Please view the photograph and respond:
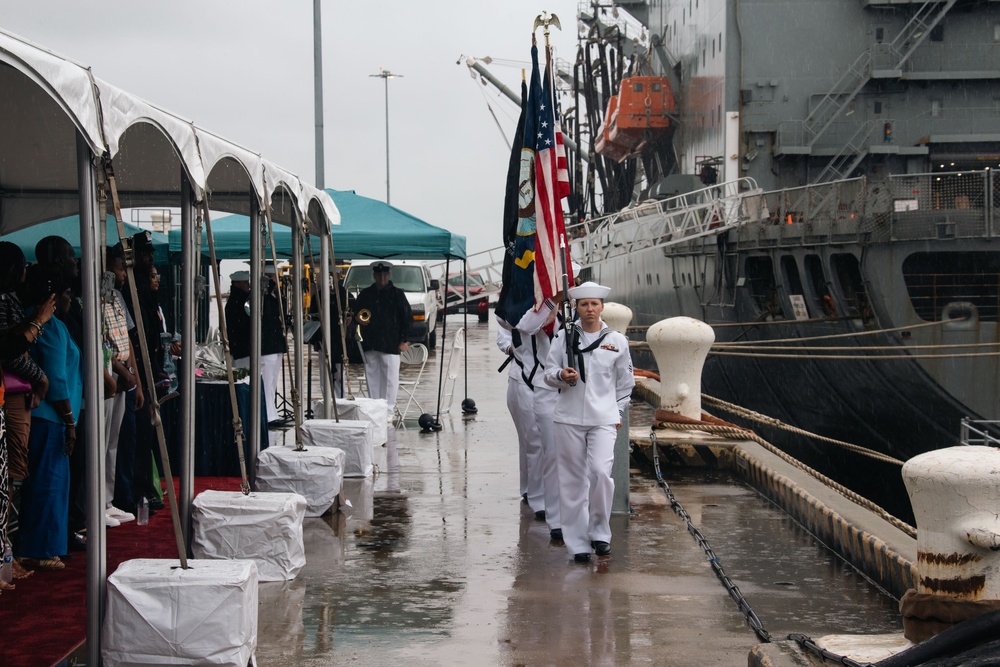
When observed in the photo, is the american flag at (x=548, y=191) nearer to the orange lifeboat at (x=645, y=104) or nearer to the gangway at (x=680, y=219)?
the gangway at (x=680, y=219)

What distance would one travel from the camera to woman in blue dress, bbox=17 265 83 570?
615cm

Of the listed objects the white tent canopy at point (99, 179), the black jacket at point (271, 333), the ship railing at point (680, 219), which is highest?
the ship railing at point (680, 219)

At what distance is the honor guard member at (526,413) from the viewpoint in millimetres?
8555

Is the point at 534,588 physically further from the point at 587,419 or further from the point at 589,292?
the point at 589,292

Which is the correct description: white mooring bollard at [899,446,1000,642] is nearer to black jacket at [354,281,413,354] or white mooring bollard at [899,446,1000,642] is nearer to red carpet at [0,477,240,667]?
red carpet at [0,477,240,667]

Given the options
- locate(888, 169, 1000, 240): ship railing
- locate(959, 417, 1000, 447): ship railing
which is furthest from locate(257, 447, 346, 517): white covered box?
locate(888, 169, 1000, 240): ship railing

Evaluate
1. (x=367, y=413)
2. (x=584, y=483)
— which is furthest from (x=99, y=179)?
(x=367, y=413)

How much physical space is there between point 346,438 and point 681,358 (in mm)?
3784

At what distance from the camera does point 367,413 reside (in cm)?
1214

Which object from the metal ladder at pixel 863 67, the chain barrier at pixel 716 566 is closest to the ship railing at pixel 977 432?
the chain barrier at pixel 716 566

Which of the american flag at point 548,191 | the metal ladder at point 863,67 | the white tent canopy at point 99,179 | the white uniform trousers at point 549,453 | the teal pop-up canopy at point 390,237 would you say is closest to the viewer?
the white tent canopy at point 99,179

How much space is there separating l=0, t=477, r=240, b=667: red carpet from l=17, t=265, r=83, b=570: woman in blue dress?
0.21m

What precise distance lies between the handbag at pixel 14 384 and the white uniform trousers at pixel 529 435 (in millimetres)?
3816

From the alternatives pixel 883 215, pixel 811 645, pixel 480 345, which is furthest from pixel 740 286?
pixel 811 645
